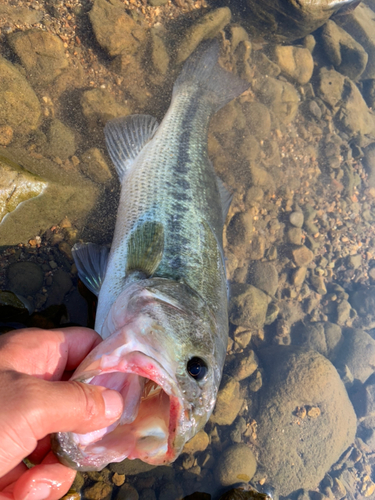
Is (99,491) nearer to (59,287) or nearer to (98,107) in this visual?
(59,287)

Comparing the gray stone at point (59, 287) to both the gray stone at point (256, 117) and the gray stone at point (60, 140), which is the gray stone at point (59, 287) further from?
the gray stone at point (256, 117)

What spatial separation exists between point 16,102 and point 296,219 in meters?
4.40

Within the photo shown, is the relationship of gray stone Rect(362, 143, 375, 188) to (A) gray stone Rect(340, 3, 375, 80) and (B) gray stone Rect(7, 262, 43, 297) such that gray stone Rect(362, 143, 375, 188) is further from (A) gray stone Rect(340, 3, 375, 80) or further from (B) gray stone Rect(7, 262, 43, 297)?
(B) gray stone Rect(7, 262, 43, 297)

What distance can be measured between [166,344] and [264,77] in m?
5.24

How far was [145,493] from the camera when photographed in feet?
10.7

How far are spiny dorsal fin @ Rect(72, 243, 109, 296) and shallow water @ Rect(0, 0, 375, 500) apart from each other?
30cm

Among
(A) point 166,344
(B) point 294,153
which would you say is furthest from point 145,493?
(B) point 294,153

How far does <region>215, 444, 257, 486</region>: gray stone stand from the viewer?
12.1 ft

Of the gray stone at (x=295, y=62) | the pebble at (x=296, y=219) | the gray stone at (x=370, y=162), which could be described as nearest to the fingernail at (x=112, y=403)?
the pebble at (x=296, y=219)

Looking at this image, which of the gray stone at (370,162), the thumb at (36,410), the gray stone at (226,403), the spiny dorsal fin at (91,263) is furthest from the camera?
the gray stone at (370,162)

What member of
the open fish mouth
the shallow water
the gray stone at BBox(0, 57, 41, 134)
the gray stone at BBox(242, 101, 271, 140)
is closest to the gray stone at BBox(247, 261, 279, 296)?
the shallow water

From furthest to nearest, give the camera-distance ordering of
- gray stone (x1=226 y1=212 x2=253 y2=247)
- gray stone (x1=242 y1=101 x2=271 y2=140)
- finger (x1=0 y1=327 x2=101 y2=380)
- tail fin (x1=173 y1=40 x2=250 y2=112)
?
gray stone (x1=242 y1=101 x2=271 y2=140) → gray stone (x1=226 y1=212 x2=253 y2=247) → tail fin (x1=173 y1=40 x2=250 y2=112) → finger (x1=0 y1=327 x2=101 y2=380)

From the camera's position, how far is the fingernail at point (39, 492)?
64.3 inches

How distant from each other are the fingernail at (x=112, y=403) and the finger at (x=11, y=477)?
688 millimetres
